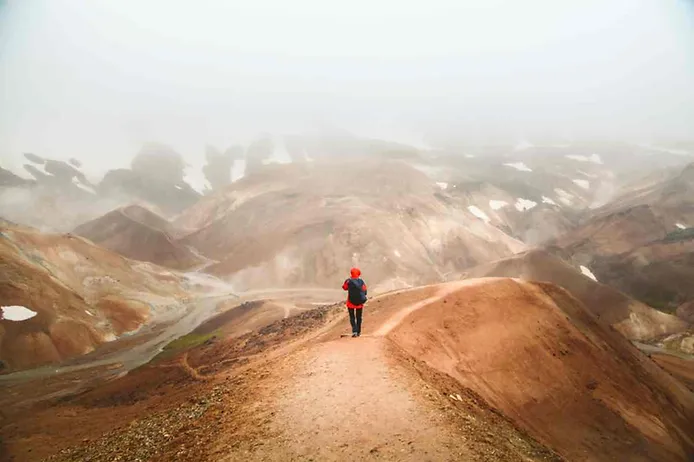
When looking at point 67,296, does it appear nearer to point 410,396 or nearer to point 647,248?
point 410,396

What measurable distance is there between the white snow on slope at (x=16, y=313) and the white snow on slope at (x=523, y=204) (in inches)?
5510

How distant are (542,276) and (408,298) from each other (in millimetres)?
65765

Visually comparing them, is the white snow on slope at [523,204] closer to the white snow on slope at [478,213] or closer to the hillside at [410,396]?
the white snow on slope at [478,213]

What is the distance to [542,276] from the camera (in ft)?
280

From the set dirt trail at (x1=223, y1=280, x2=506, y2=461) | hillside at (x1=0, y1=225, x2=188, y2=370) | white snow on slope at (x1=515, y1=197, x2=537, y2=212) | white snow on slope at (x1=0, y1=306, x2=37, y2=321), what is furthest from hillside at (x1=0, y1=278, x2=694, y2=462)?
white snow on slope at (x1=515, y1=197, x2=537, y2=212)

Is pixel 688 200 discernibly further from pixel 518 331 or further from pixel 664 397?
pixel 518 331

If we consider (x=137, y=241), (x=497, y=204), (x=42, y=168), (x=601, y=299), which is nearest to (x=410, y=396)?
(x=601, y=299)

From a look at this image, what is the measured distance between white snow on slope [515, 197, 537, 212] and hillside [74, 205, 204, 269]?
4138 inches

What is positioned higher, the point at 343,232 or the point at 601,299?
the point at 343,232

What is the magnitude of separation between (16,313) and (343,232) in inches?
2850

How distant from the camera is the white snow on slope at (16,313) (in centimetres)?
5603

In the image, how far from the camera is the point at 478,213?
145125mm

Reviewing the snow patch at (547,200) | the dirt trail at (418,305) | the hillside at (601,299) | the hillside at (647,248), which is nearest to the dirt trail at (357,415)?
the dirt trail at (418,305)

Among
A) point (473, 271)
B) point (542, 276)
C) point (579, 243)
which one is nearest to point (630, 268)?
point (579, 243)
